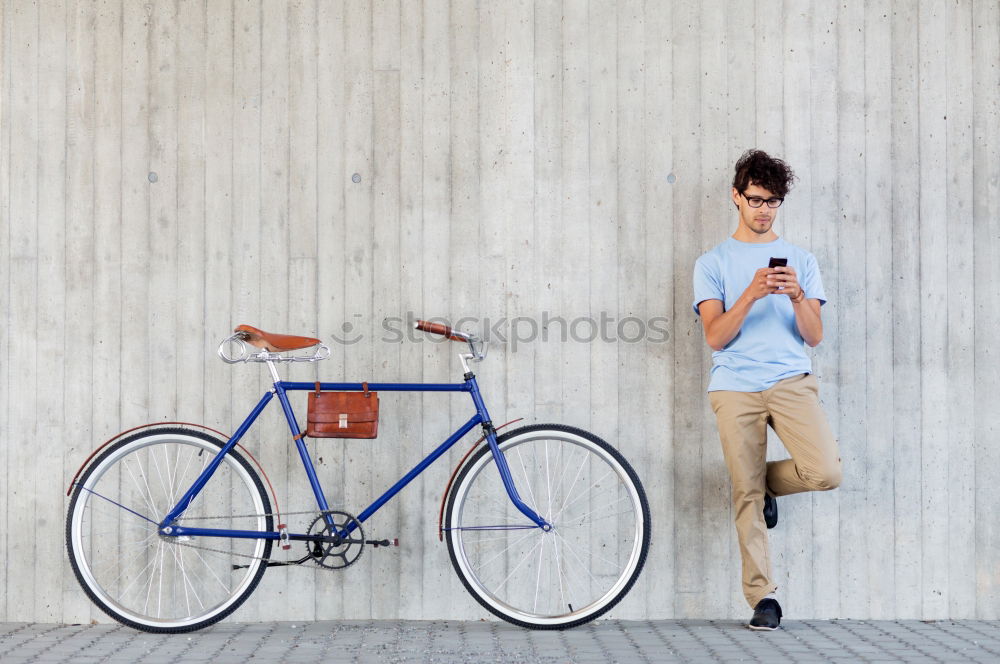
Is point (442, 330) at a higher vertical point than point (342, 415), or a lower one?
higher

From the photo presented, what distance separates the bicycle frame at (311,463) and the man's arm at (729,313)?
32.1 inches

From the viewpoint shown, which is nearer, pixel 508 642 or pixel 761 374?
pixel 508 642

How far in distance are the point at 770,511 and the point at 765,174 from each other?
3.80 ft

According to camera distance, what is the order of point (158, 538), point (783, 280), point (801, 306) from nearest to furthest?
point (783, 280) < point (801, 306) < point (158, 538)

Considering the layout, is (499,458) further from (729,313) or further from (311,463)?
(729,313)

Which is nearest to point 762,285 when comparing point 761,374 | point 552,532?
point 761,374

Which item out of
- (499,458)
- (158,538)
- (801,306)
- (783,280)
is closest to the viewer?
(783,280)

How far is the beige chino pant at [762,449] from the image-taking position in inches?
134

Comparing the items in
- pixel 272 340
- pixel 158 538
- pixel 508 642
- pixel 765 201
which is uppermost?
pixel 765 201

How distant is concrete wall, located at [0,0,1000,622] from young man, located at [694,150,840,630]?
0.80 ft

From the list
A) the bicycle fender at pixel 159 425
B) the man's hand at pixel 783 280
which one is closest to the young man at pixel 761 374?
the man's hand at pixel 783 280

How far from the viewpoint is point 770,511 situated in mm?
3523

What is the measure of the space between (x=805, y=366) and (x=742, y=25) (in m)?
1.30

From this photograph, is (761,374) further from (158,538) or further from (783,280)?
(158,538)
